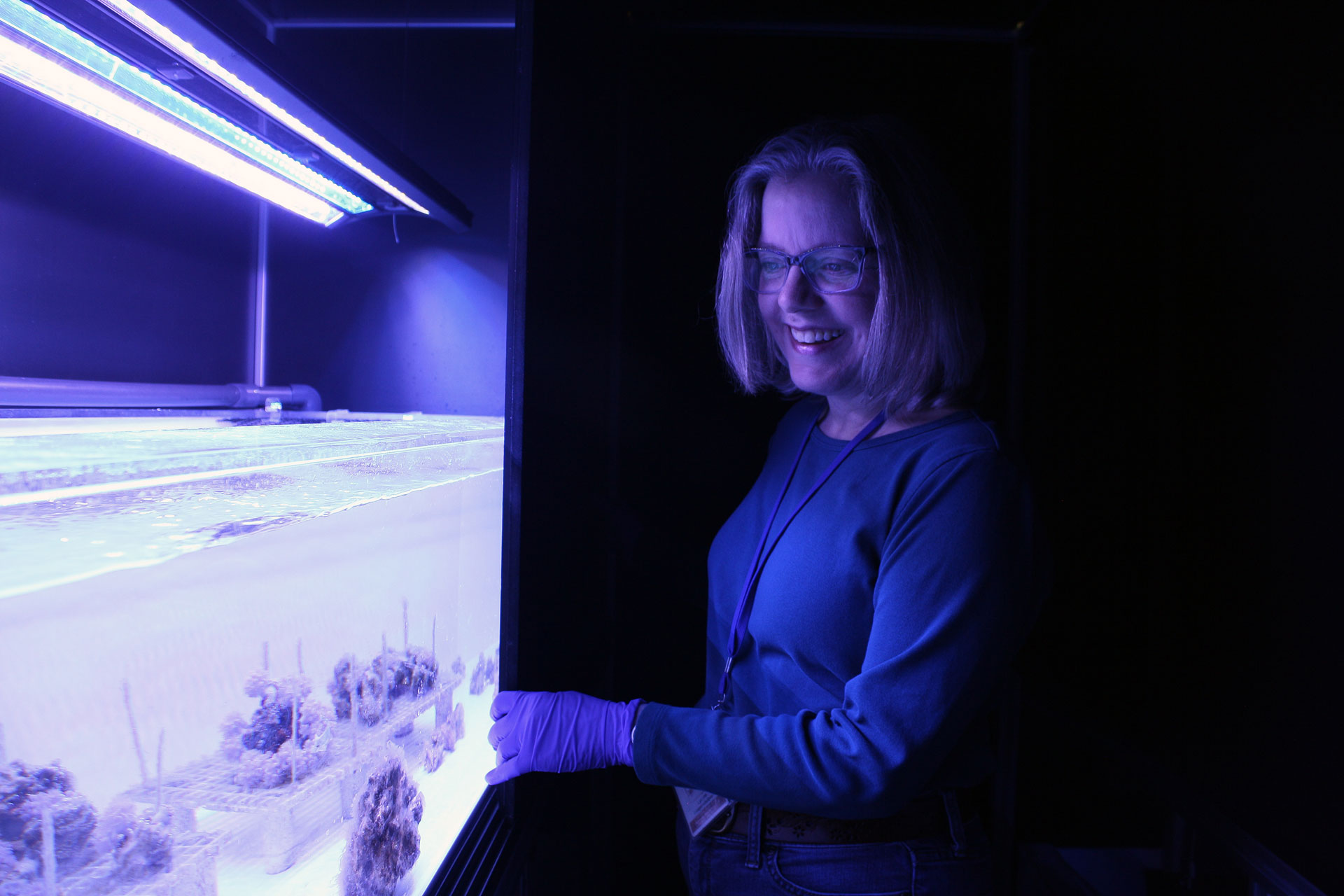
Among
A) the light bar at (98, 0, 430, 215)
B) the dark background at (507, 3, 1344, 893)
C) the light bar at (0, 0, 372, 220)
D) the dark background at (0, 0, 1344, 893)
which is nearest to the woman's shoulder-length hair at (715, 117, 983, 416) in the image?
the dark background at (0, 0, 1344, 893)

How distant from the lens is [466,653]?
987 millimetres

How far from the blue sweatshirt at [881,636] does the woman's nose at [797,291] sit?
0.78 ft

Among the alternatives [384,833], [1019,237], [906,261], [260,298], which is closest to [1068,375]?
[1019,237]

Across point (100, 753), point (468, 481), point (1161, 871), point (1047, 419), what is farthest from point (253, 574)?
point (1161, 871)

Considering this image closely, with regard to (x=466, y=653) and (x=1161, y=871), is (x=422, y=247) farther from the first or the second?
(x=1161, y=871)

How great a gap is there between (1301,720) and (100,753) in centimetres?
140

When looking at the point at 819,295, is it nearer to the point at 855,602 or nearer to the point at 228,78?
the point at 855,602

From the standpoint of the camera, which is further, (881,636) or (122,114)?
(122,114)

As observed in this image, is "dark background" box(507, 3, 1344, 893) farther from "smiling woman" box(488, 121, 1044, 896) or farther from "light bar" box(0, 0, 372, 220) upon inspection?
"light bar" box(0, 0, 372, 220)

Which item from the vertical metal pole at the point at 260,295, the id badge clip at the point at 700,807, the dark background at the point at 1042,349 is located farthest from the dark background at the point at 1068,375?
the vertical metal pole at the point at 260,295

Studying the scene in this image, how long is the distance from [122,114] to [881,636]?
4.77 ft

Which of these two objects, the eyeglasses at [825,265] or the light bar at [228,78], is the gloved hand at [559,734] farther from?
the light bar at [228,78]

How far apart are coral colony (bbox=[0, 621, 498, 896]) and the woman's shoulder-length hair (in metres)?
0.73

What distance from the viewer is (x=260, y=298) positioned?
8.78 feet
